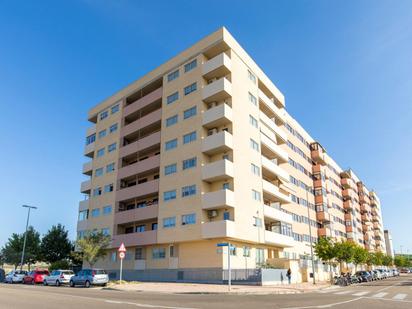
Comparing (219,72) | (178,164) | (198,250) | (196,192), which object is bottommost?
(198,250)

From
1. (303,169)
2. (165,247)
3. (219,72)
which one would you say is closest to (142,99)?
(219,72)

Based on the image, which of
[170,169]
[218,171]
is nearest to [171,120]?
[170,169]

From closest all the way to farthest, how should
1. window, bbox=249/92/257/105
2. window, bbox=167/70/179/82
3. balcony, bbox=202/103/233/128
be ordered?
balcony, bbox=202/103/233/128
window, bbox=249/92/257/105
window, bbox=167/70/179/82

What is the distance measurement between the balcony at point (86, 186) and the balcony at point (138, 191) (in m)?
8.48

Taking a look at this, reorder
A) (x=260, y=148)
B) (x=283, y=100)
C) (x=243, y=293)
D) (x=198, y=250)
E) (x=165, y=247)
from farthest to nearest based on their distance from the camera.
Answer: (x=283, y=100) < (x=260, y=148) < (x=165, y=247) < (x=198, y=250) < (x=243, y=293)

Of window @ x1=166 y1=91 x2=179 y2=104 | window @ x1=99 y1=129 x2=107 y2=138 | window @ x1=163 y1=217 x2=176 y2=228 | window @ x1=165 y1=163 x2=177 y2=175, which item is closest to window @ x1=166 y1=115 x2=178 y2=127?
window @ x1=166 y1=91 x2=179 y2=104

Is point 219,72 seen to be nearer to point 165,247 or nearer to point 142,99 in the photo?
point 142,99

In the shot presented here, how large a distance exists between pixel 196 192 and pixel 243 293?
16.7 metres

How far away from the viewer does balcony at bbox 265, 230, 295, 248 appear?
42691 millimetres

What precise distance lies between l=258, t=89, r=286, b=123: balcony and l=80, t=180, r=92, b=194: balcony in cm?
2919

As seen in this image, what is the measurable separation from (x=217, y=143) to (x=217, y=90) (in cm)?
639

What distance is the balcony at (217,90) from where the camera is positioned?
41156 mm

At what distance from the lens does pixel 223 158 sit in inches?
1594

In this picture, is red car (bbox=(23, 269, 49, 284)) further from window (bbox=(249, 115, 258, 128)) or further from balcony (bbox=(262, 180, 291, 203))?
window (bbox=(249, 115, 258, 128))
